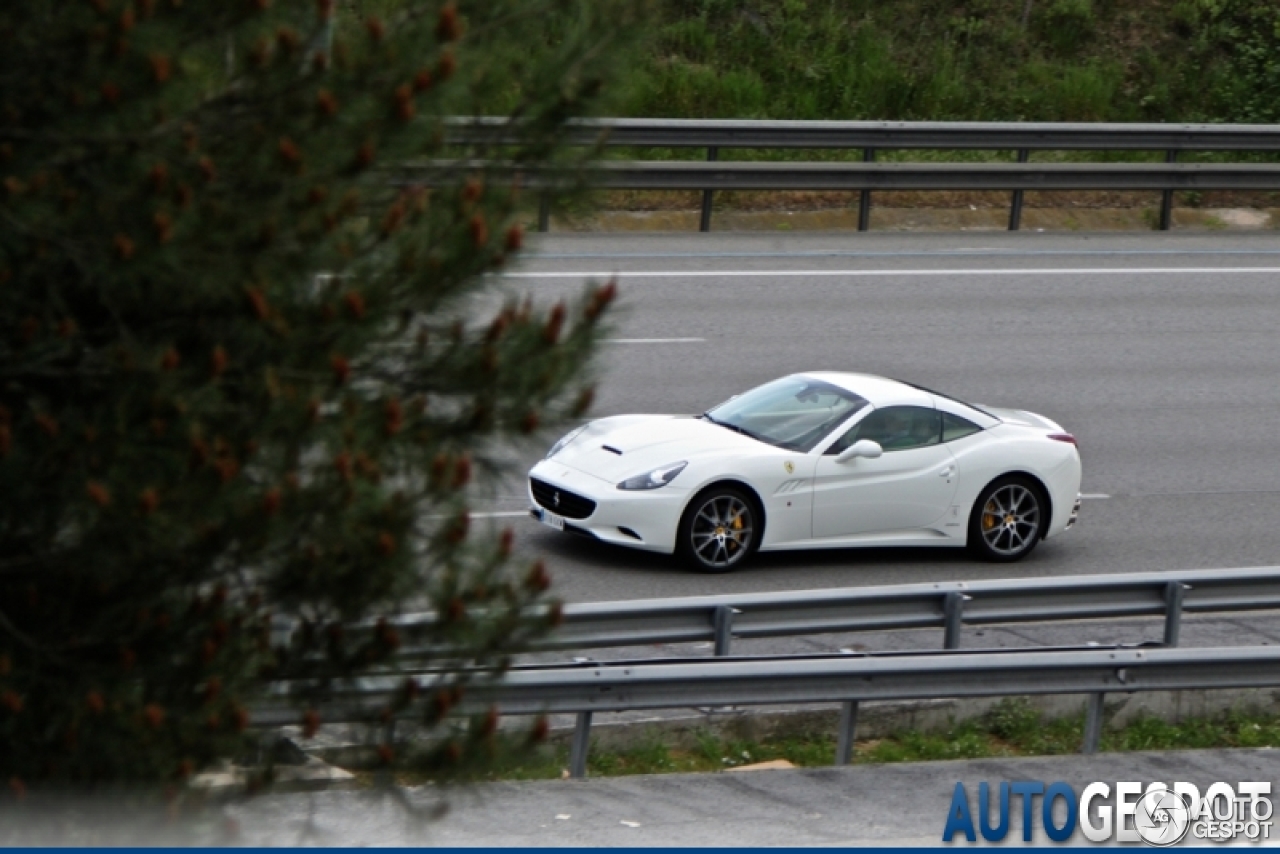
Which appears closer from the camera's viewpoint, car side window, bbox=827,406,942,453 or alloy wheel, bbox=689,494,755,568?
alloy wheel, bbox=689,494,755,568

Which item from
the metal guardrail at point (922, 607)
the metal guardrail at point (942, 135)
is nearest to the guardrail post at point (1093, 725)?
the metal guardrail at point (922, 607)

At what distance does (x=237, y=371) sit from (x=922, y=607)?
21.9ft

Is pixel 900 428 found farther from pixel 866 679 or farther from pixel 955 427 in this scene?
pixel 866 679

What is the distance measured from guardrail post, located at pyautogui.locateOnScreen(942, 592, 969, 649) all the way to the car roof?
107 inches

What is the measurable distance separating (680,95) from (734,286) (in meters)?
5.44

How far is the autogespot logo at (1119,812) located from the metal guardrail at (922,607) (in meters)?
1.79

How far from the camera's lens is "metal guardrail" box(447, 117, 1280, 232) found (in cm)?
2223

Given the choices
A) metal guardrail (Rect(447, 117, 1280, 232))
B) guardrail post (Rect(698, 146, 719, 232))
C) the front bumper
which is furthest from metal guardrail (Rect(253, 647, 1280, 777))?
guardrail post (Rect(698, 146, 719, 232))

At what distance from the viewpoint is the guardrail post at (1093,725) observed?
9.91 m

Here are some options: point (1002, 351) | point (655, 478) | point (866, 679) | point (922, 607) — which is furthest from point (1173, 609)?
point (1002, 351)

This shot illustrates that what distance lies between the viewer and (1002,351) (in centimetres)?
1864

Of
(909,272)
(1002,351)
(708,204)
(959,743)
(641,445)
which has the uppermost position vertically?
(708,204)

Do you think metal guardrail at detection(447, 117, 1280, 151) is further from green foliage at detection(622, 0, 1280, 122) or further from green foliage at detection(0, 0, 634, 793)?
green foliage at detection(0, 0, 634, 793)

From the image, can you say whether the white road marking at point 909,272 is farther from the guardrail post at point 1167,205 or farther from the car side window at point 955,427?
the car side window at point 955,427
